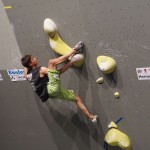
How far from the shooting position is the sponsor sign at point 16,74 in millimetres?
2601

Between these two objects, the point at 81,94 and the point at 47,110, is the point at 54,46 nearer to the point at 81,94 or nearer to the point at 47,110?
the point at 81,94

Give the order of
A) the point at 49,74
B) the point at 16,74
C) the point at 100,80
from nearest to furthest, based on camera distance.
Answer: the point at 49,74
the point at 100,80
the point at 16,74

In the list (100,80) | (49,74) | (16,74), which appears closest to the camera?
(49,74)

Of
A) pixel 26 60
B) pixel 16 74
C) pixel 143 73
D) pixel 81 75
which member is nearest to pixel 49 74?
pixel 26 60

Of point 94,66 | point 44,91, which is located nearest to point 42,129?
point 44,91

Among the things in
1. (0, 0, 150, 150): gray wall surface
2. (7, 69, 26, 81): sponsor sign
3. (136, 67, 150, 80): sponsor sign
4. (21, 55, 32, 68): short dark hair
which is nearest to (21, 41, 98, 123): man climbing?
(21, 55, 32, 68): short dark hair

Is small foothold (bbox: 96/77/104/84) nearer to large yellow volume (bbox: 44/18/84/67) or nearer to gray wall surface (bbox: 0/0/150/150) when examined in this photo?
gray wall surface (bbox: 0/0/150/150)

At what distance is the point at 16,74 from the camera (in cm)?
263

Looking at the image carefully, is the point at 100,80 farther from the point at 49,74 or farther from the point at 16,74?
the point at 16,74

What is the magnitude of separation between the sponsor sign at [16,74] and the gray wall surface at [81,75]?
5 centimetres

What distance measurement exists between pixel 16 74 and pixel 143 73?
3.29 ft

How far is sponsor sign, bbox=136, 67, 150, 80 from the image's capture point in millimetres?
2210

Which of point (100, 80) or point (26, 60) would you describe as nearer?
point (26, 60)

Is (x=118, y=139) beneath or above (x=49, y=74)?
beneath
